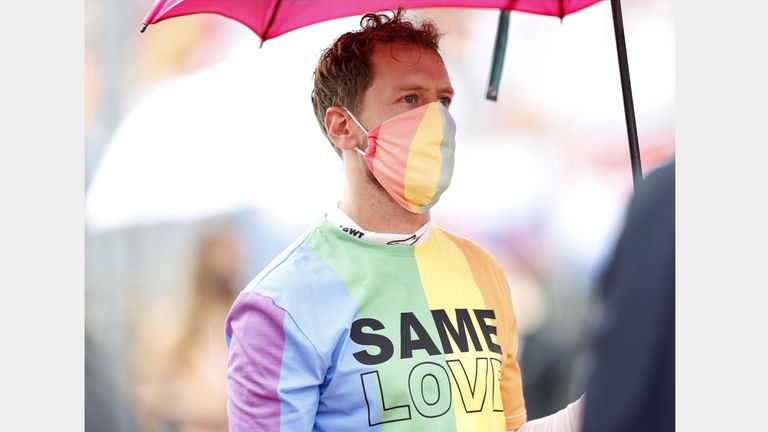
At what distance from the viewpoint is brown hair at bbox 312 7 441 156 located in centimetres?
236

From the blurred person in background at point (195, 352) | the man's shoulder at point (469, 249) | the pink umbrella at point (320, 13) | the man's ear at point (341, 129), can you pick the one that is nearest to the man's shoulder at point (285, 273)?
the man's ear at point (341, 129)

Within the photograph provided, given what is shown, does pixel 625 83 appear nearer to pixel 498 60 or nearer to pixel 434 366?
pixel 498 60

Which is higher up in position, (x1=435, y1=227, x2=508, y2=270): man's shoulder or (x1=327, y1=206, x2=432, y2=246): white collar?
(x1=327, y1=206, x2=432, y2=246): white collar

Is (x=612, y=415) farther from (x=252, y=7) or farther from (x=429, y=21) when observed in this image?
(x=252, y=7)

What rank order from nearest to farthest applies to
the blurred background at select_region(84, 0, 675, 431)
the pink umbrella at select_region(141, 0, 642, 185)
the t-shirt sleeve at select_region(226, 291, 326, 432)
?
the t-shirt sleeve at select_region(226, 291, 326, 432) < the pink umbrella at select_region(141, 0, 642, 185) < the blurred background at select_region(84, 0, 675, 431)

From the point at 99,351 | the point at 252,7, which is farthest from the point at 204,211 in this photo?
the point at 252,7

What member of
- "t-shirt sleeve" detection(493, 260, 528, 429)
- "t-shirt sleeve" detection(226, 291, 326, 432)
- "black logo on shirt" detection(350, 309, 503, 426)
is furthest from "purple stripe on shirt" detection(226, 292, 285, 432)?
"t-shirt sleeve" detection(493, 260, 528, 429)

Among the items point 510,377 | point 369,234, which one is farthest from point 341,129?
point 510,377

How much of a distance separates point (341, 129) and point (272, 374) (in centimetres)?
70

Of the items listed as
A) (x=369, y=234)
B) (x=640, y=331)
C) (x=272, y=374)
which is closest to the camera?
(x=640, y=331)

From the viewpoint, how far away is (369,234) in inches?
89.3

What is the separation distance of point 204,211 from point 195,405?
2.36 ft

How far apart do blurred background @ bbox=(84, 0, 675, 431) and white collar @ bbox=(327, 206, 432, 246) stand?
3.50 feet

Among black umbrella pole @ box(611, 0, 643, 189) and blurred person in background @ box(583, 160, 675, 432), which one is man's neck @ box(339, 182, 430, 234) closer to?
black umbrella pole @ box(611, 0, 643, 189)
